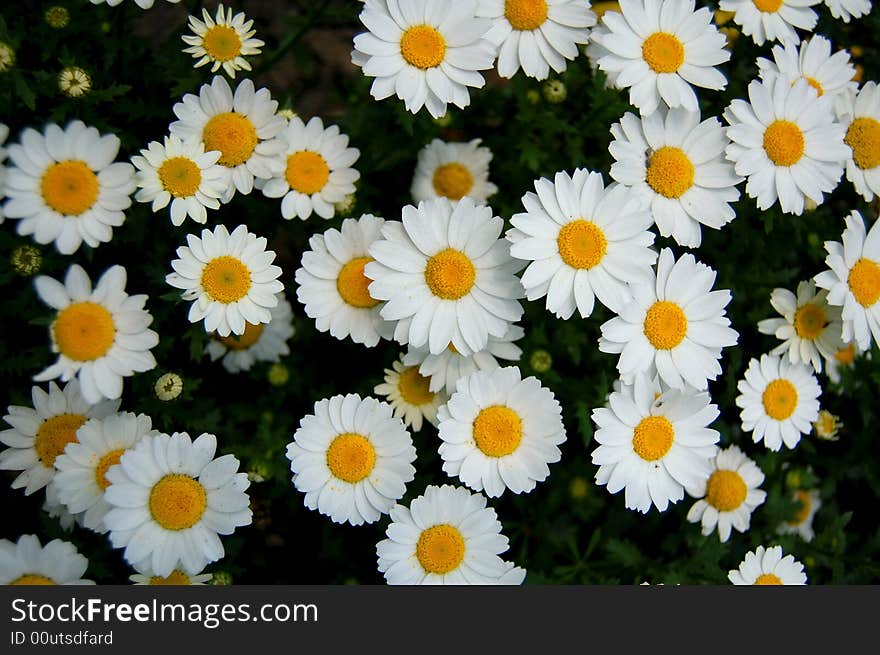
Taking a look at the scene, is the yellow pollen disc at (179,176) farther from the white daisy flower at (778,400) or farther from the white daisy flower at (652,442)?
the white daisy flower at (778,400)

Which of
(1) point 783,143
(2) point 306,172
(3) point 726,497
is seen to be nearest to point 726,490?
(3) point 726,497

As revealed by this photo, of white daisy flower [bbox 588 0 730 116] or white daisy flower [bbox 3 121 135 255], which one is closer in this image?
white daisy flower [bbox 3 121 135 255]

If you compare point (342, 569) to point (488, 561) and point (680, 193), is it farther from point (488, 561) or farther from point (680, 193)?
point (680, 193)

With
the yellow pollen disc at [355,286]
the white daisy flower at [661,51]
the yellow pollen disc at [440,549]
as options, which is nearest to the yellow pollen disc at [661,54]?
the white daisy flower at [661,51]

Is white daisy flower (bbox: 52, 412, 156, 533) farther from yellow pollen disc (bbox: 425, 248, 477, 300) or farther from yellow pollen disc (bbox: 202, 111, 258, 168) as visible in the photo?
yellow pollen disc (bbox: 425, 248, 477, 300)

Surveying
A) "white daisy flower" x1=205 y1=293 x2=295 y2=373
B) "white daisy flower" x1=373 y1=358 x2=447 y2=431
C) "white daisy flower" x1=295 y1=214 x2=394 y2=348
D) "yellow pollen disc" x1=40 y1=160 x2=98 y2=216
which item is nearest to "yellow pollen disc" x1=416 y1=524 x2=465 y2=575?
"white daisy flower" x1=373 y1=358 x2=447 y2=431

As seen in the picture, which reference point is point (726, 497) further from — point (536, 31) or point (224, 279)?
point (224, 279)
